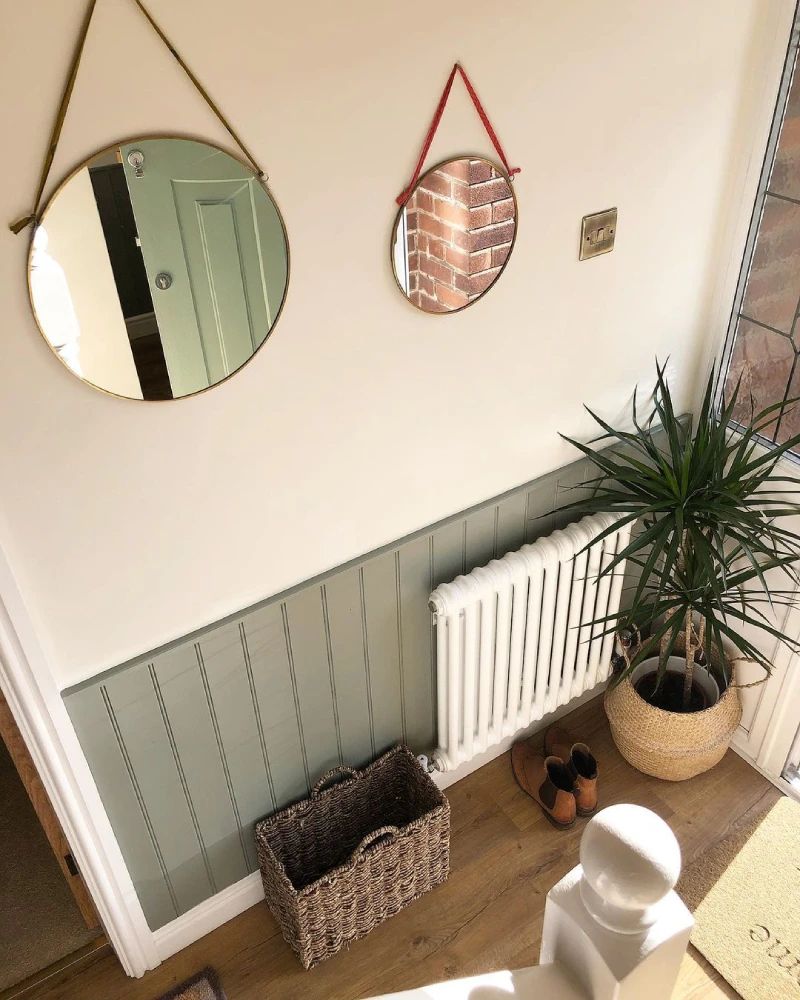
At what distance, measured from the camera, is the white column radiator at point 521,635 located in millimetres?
2129

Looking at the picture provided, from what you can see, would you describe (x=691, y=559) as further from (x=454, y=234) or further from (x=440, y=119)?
(x=440, y=119)

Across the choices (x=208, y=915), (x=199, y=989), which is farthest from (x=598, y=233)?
(x=199, y=989)

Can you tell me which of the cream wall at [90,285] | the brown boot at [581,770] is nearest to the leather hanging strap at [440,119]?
the cream wall at [90,285]

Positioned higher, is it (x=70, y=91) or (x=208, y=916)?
(x=70, y=91)

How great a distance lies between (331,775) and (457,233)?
1.38 m

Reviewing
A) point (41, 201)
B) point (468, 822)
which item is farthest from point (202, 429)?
point (468, 822)

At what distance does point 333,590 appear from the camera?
1970 mm

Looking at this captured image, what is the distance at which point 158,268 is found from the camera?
141 centimetres

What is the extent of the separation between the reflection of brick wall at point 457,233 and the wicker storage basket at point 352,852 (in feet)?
4.07

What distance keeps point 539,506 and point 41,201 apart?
1410mm

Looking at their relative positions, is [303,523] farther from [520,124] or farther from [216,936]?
[216,936]

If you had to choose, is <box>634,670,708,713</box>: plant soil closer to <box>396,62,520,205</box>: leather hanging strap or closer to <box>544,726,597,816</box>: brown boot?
<box>544,726,597,816</box>: brown boot

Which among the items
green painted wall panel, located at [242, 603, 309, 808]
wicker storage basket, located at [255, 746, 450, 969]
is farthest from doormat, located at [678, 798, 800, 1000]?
green painted wall panel, located at [242, 603, 309, 808]

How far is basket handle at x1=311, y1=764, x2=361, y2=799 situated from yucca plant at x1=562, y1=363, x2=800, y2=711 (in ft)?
2.60
